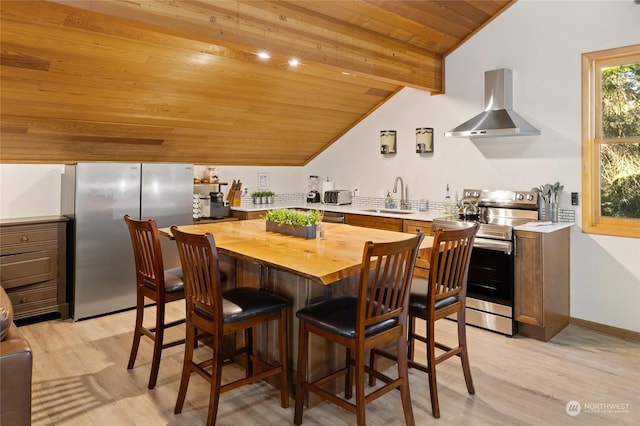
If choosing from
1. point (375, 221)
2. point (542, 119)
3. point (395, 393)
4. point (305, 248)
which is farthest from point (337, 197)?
point (395, 393)

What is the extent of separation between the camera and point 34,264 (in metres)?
Result: 3.86

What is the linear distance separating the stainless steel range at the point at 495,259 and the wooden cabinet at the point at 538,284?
7 centimetres

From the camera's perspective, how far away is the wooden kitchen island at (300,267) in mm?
2211

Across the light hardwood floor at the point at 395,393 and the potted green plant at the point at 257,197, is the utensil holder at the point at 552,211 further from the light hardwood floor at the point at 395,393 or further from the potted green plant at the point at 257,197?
the potted green plant at the point at 257,197

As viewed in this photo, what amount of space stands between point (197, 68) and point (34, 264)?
2.21 meters

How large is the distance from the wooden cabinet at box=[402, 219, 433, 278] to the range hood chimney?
35.7 inches

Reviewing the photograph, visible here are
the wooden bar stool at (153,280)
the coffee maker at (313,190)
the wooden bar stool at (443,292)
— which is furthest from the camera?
the coffee maker at (313,190)

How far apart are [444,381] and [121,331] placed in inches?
103

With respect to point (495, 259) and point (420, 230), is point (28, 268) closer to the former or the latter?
point (420, 230)

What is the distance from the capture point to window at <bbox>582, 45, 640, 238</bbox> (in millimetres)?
3742

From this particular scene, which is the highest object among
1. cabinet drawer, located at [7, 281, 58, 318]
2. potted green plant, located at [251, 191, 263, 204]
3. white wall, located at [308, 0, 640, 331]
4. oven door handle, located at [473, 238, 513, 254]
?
white wall, located at [308, 0, 640, 331]

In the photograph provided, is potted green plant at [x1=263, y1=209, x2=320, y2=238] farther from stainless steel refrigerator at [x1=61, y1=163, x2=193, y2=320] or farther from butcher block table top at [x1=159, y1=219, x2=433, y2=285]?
stainless steel refrigerator at [x1=61, y1=163, x2=193, y2=320]

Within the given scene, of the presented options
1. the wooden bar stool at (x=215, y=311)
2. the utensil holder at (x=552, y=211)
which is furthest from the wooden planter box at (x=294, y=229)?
the utensil holder at (x=552, y=211)

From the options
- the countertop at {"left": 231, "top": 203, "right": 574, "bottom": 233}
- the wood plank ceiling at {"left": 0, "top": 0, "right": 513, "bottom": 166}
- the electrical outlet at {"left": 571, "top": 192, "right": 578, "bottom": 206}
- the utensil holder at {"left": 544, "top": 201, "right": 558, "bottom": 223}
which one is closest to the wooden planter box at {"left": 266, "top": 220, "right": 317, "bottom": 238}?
the wood plank ceiling at {"left": 0, "top": 0, "right": 513, "bottom": 166}
